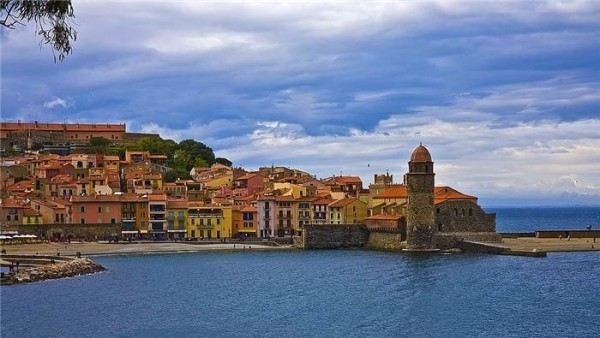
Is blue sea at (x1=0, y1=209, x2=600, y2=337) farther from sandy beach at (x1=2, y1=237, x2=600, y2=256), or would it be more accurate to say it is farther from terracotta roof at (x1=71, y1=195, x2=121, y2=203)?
terracotta roof at (x1=71, y1=195, x2=121, y2=203)

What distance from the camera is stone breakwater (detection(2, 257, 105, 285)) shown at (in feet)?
163

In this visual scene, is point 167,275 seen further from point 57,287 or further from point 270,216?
point 270,216

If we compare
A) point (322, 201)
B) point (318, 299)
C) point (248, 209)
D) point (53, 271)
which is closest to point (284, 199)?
point (248, 209)

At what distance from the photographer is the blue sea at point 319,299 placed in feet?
113

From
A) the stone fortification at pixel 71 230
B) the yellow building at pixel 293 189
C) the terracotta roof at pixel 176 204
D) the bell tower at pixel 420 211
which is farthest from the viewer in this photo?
the yellow building at pixel 293 189

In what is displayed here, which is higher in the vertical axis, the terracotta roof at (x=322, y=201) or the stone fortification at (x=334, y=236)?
the terracotta roof at (x=322, y=201)

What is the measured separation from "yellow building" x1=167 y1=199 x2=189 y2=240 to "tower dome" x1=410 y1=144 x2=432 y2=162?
23.4 m

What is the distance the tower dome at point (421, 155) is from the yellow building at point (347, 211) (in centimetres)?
1306

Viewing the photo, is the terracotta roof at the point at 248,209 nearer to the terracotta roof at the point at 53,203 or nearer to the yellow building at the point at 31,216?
the terracotta roof at the point at 53,203

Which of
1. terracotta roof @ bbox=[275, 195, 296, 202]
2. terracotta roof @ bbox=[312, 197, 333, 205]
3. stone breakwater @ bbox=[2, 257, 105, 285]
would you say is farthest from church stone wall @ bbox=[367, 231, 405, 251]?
stone breakwater @ bbox=[2, 257, 105, 285]

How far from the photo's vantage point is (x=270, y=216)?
8481 cm

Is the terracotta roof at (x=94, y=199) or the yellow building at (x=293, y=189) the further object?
the yellow building at (x=293, y=189)

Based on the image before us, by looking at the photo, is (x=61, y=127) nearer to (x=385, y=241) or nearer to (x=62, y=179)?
(x=62, y=179)

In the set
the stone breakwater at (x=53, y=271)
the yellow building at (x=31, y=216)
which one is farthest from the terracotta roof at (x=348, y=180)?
the stone breakwater at (x=53, y=271)
